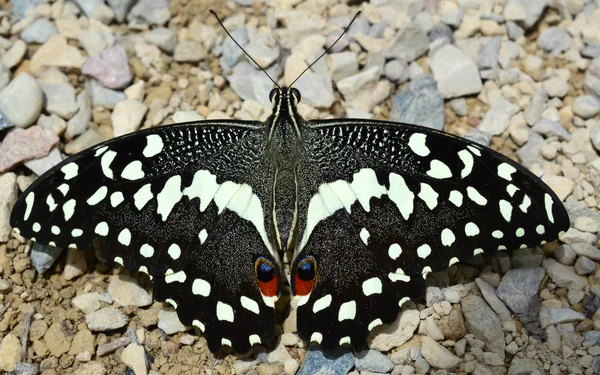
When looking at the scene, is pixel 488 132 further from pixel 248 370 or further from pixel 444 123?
pixel 248 370

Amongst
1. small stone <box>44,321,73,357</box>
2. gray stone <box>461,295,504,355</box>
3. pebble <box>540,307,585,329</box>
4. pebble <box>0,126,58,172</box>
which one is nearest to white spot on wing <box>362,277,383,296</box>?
gray stone <box>461,295,504,355</box>

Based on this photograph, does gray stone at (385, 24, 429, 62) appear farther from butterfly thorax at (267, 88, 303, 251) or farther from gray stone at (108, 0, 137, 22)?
gray stone at (108, 0, 137, 22)

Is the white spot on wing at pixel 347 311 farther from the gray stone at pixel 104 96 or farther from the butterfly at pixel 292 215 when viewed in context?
the gray stone at pixel 104 96

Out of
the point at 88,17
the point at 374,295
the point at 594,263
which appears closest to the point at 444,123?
the point at 594,263

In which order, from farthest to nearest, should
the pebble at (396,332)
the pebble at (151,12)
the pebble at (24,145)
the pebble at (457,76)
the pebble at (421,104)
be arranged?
1. the pebble at (151,12)
2. the pebble at (457,76)
3. the pebble at (421,104)
4. the pebble at (24,145)
5. the pebble at (396,332)

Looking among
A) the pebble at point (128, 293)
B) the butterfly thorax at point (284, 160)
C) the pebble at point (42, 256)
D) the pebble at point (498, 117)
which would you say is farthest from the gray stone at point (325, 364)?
the pebble at point (498, 117)
